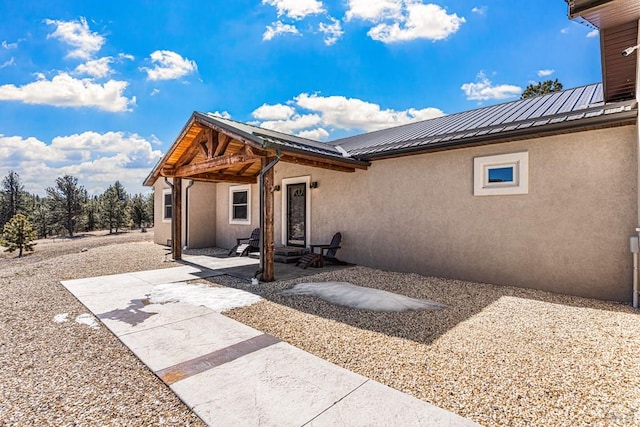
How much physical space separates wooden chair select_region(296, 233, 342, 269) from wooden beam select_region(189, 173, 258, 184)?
4.32 meters

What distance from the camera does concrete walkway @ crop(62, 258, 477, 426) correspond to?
2.21 metres

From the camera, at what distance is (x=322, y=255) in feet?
28.1

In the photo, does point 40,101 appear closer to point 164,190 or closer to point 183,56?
point 164,190

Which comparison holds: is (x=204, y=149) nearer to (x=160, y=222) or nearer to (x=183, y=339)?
(x=183, y=339)

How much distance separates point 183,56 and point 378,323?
1321 cm

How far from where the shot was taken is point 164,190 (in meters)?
15.1

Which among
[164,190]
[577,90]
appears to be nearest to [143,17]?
[164,190]

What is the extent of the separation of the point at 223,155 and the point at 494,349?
704 centimetres

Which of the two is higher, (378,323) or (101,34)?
(101,34)

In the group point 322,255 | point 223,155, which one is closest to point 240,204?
point 223,155

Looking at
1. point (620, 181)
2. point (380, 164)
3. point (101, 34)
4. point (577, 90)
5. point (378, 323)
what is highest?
point (101, 34)

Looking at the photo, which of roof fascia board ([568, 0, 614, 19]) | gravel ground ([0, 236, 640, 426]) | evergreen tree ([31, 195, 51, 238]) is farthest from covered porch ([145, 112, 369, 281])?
evergreen tree ([31, 195, 51, 238])

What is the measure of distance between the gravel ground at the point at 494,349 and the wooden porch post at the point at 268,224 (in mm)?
1290

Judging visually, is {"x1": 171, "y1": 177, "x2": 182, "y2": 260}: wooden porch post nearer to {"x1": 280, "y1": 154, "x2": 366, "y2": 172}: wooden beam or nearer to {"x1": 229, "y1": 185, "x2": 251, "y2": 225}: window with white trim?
{"x1": 229, "y1": 185, "x2": 251, "y2": 225}: window with white trim
